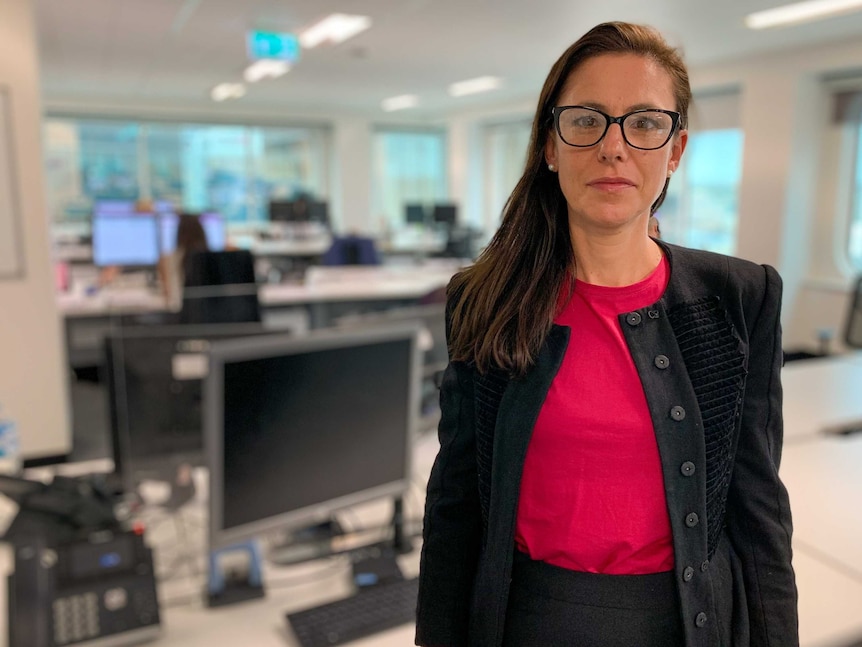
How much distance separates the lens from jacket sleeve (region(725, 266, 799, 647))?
2.51 ft

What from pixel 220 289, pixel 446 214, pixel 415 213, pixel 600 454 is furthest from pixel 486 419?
pixel 415 213

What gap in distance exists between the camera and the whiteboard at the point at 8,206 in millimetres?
3604

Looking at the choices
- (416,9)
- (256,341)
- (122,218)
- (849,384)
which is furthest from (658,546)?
(122,218)

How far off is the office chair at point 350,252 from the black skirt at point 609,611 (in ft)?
17.4

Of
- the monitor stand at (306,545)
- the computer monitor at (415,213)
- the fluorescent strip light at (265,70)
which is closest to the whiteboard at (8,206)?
the monitor stand at (306,545)

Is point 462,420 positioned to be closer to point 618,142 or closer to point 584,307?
point 584,307

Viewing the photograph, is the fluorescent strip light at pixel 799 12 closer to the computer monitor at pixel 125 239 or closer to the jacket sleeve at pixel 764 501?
the computer monitor at pixel 125 239

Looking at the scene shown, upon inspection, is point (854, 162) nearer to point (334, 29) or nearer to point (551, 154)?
point (334, 29)

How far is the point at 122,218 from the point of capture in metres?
5.13

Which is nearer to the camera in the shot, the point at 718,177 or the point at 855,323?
the point at 855,323

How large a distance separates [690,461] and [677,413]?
0.17 ft

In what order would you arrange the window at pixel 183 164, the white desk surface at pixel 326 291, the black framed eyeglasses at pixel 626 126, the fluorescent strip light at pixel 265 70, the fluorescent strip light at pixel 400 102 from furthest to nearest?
the window at pixel 183 164, the fluorescent strip light at pixel 400 102, the fluorescent strip light at pixel 265 70, the white desk surface at pixel 326 291, the black framed eyeglasses at pixel 626 126

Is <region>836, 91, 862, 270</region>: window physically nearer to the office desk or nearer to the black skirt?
the office desk

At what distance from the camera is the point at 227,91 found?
911 centimetres
